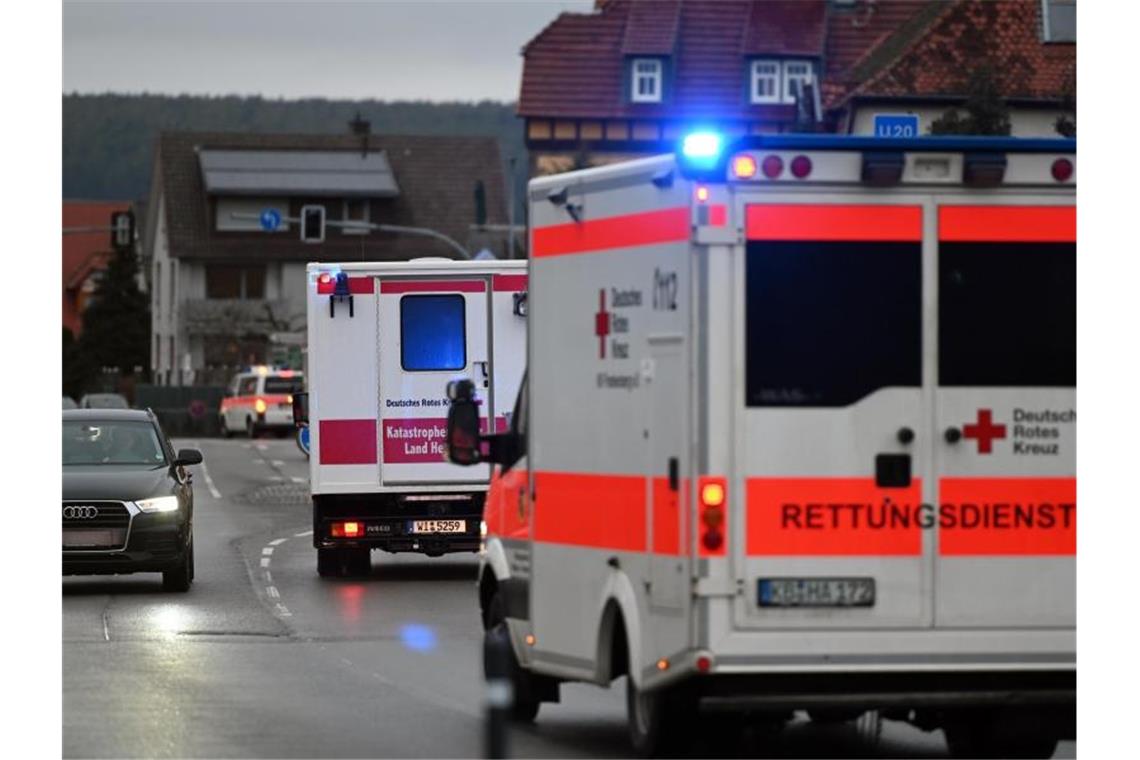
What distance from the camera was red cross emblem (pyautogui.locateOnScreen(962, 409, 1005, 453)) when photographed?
11.2m

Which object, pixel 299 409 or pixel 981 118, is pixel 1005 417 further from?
pixel 981 118

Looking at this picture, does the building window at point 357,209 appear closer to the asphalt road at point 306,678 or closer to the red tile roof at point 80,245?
the red tile roof at point 80,245

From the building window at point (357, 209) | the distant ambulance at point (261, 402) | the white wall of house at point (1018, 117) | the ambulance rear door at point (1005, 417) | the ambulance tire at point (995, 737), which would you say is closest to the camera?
the ambulance rear door at point (1005, 417)

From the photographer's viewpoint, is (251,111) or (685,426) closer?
(685,426)

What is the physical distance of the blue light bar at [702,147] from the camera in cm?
A: 1091

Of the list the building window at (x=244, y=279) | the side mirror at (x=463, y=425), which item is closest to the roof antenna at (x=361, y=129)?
the building window at (x=244, y=279)

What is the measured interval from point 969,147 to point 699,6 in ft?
306

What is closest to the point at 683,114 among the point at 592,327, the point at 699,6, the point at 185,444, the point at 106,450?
the point at 699,6

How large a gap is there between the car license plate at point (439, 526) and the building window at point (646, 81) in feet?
247

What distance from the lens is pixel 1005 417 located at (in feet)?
36.8
